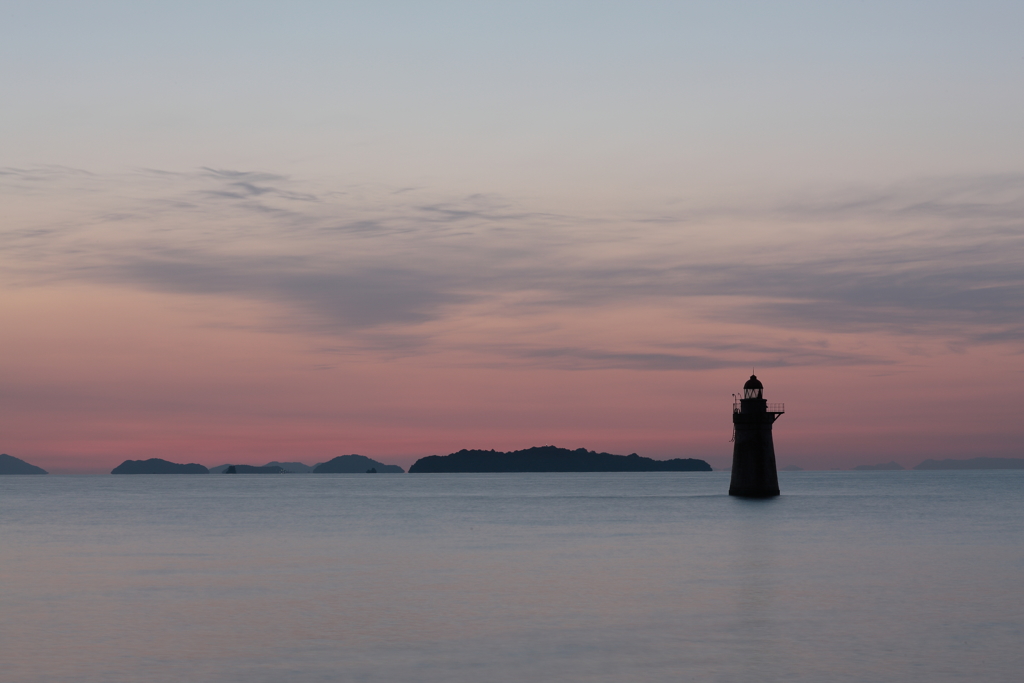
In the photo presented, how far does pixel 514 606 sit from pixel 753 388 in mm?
54708

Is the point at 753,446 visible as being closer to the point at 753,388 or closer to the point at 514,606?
the point at 753,388

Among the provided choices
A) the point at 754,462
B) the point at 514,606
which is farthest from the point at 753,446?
the point at 514,606

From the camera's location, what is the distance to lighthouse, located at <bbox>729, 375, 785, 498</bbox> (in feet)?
278

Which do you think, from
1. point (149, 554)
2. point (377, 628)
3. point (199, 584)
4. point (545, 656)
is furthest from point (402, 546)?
point (545, 656)

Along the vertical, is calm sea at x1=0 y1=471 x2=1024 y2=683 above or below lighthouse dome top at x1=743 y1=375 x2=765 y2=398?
below

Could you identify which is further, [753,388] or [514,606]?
[753,388]

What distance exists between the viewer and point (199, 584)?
40.8m

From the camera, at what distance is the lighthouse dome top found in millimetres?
85250

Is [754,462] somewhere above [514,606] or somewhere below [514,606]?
above

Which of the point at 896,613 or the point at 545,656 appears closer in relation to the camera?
the point at 545,656

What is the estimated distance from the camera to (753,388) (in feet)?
280

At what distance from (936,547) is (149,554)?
142 feet

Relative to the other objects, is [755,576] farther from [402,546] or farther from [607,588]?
[402,546]

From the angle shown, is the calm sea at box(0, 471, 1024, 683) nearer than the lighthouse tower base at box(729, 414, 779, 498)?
Yes
